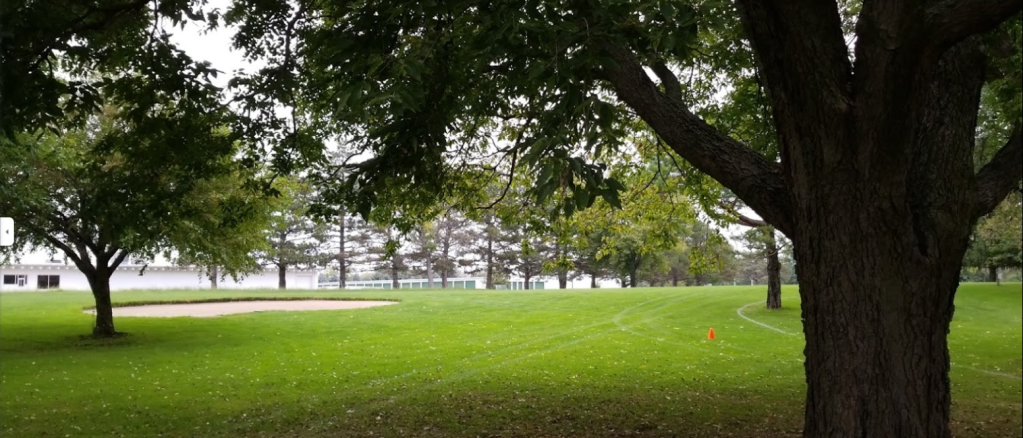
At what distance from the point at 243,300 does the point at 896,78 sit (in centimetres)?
3379

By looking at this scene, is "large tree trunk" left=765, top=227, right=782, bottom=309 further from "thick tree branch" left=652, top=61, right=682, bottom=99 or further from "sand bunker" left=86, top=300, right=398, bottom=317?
"sand bunker" left=86, top=300, right=398, bottom=317

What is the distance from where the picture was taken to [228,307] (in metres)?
30.0

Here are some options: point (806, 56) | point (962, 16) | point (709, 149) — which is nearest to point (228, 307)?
point (709, 149)

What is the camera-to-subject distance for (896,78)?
12.7 ft

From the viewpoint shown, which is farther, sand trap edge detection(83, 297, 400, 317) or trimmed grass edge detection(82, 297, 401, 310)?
trimmed grass edge detection(82, 297, 401, 310)

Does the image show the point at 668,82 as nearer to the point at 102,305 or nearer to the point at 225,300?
the point at 102,305

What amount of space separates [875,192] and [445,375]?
921 centimetres

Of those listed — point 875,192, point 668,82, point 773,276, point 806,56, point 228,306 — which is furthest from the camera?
point 228,306

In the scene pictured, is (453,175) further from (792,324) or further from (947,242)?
(792,324)

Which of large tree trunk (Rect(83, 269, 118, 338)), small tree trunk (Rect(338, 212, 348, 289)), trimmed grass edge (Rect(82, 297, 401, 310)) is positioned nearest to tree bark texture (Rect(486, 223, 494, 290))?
small tree trunk (Rect(338, 212, 348, 289))

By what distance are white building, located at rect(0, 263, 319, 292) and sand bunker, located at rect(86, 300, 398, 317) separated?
4.33 feet

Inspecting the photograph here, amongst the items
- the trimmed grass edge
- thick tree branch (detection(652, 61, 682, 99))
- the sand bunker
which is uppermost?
thick tree branch (detection(652, 61, 682, 99))

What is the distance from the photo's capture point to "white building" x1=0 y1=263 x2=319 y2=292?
1128 inches

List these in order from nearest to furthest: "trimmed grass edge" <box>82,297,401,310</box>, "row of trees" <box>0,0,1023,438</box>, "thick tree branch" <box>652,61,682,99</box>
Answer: "row of trees" <box>0,0,1023,438</box> → "thick tree branch" <box>652,61,682,99</box> → "trimmed grass edge" <box>82,297,401,310</box>
